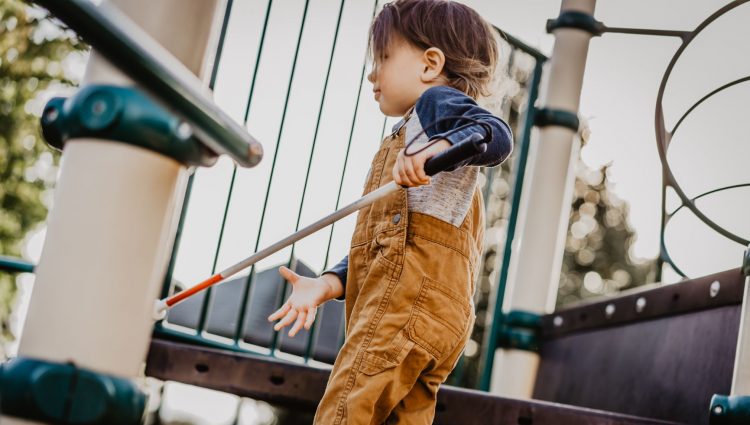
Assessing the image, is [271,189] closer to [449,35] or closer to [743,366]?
[449,35]

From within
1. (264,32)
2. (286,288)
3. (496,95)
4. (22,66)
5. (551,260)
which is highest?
(22,66)

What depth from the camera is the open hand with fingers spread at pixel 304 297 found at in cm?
149

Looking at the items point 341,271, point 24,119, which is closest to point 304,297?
point 341,271

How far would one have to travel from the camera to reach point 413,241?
1518 millimetres

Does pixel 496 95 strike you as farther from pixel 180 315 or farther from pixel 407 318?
pixel 180 315

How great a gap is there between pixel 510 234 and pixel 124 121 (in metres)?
2.28

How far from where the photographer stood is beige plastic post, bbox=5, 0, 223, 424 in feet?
2.12

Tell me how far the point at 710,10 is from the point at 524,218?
0.89 m

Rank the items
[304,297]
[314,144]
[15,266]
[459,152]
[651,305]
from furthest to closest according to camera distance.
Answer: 1. [314,144]
2. [651,305]
3. [15,266]
4. [304,297]
5. [459,152]

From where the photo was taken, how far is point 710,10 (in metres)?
2.38

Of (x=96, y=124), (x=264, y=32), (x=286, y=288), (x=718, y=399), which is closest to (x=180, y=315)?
(x=286, y=288)

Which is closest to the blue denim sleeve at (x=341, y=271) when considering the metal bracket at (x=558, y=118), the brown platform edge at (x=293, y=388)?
the brown platform edge at (x=293, y=388)

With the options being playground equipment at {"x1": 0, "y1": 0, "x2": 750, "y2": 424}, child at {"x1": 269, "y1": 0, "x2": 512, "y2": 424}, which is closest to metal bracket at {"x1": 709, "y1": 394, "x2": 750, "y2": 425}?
playground equipment at {"x1": 0, "y1": 0, "x2": 750, "y2": 424}

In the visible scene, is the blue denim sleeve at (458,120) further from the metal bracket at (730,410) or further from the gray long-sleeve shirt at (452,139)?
the metal bracket at (730,410)
